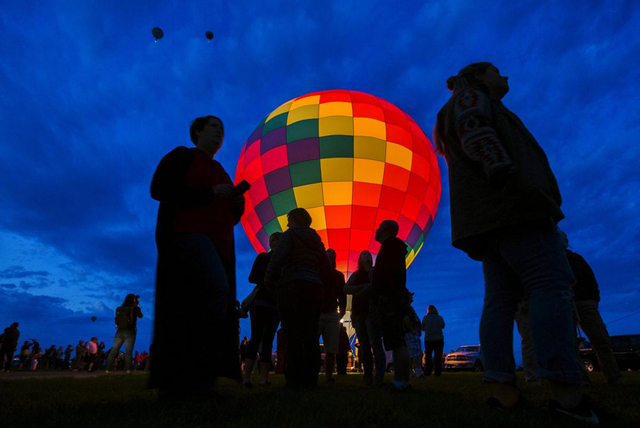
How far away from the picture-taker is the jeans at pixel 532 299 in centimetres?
217

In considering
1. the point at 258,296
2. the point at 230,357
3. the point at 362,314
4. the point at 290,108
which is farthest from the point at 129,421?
the point at 290,108

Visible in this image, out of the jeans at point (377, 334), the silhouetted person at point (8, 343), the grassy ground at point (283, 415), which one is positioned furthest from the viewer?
the silhouetted person at point (8, 343)

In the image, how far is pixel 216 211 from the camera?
3.12 m

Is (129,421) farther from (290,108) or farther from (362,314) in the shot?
(290,108)

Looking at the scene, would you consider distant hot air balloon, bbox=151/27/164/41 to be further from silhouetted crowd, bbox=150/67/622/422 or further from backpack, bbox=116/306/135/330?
silhouetted crowd, bbox=150/67/622/422

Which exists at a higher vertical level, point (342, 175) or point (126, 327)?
point (342, 175)

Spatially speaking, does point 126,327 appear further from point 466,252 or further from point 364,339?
point 466,252

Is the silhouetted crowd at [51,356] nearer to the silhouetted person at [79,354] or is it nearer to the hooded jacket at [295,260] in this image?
the silhouetted person at [79,354]

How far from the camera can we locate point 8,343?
44.3 ft

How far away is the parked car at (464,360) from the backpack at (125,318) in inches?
619

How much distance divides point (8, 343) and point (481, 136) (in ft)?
52.6

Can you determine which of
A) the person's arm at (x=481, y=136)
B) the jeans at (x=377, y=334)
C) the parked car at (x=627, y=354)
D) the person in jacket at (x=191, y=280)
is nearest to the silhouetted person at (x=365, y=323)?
the jeans at (x=377, y=334)

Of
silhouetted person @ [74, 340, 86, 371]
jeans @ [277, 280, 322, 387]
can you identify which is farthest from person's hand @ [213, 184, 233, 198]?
silhouetted person @ [74, 340, 86, 371]

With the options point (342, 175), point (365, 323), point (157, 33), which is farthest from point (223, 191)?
point (342, 175)
